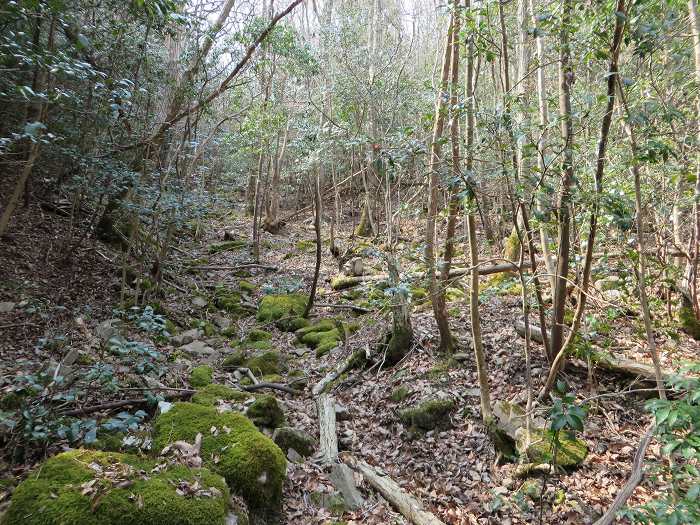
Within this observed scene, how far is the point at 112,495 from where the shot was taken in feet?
8.82

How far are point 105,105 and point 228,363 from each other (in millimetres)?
4503

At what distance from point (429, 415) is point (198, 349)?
4.56m

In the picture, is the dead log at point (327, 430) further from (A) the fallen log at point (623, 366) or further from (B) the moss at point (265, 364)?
(A) the fallen log at point (623, 366)

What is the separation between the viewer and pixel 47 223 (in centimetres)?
935

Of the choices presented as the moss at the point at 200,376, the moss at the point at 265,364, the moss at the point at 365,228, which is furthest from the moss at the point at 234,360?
the moss at the point at 365,228

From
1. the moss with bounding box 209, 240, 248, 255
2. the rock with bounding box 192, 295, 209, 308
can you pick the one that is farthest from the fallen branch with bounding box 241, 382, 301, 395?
the moss with bounding box 209, 240, 248, 255

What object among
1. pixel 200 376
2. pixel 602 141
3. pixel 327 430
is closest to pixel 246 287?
pixel 200 376

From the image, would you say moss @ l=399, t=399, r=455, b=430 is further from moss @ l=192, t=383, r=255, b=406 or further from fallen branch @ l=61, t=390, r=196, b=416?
fallen branch @ l=61, t=390, r=196, b=416

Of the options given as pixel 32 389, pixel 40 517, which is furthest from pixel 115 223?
pixel 40 517

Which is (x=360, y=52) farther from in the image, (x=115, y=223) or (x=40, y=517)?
(x=40, y=517)

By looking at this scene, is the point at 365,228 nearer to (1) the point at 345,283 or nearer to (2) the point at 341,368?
(1) the point at 345,283

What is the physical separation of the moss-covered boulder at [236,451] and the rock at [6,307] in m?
4.17

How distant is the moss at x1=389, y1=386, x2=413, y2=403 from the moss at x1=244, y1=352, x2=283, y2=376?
2.30m

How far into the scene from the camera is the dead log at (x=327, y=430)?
189 inches
